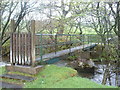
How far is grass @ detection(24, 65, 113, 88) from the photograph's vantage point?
357 centimetres

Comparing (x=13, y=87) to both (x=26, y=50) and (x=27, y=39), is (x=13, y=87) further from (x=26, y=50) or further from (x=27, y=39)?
(x=27, y=39)

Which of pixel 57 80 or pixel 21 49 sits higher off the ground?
pixel 21 49

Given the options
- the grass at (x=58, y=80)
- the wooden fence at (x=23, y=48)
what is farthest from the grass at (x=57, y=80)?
the wooden fence at (x=23, y=48)

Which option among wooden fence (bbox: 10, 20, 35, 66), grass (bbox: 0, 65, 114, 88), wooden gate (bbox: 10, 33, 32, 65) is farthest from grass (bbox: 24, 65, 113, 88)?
wooden gate (bbox: 10, 33, 32, 65)

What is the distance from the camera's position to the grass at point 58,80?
3570mm

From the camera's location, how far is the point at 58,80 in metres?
3.95

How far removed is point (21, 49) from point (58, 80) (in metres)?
1.60

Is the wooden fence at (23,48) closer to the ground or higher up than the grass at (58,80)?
higher up

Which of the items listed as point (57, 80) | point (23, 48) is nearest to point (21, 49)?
point (23, 48)

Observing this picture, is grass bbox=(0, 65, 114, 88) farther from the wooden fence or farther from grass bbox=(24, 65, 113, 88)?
the wooden fence

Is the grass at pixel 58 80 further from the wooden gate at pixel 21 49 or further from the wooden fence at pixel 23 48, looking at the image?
the wooden gate at pixel 21 49

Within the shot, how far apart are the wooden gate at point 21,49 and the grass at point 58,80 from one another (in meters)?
0.69

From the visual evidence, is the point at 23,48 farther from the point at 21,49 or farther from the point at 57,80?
the point at 57,80

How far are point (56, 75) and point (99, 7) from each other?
16.1ft
